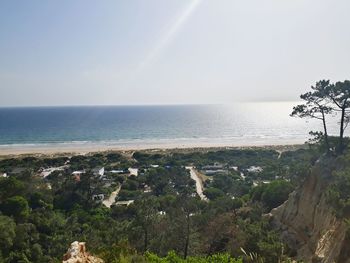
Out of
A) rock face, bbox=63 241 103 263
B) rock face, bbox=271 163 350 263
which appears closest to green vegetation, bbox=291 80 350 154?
rock face, bbox=271 163 350 263

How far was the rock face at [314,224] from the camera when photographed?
1375 cm

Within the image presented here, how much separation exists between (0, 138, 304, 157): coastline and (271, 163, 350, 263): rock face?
2489 inches

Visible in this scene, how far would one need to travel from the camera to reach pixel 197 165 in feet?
213

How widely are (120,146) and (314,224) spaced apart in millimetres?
76791

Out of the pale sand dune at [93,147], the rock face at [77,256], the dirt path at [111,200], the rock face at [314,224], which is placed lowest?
the dirt path at [111,200]

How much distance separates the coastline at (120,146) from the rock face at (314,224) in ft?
207

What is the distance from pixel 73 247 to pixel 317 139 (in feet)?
57.9

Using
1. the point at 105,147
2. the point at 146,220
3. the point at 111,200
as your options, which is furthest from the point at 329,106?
the point at 105,147

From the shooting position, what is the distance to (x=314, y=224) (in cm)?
1873

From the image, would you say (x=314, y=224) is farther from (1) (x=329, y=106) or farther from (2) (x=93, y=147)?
(2) (x=93, y=147)

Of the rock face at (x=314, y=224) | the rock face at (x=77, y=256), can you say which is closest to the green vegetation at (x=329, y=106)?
the rock face at (x=314, y=224)

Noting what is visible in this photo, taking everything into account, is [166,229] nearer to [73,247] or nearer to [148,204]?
[148,204]

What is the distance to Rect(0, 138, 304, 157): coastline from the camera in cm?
8438

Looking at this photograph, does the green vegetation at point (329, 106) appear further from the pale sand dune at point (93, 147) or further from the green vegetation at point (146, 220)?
the pale sand dune at point (93, 147)
